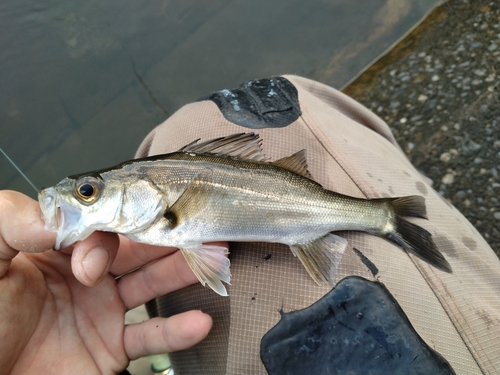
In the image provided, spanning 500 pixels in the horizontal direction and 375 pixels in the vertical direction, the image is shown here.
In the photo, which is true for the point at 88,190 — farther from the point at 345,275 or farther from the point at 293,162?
the point at 345,275

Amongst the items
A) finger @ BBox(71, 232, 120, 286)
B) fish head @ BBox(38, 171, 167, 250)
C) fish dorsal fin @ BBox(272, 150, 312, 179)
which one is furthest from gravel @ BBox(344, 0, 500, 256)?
finger @ BBox(71, 232, 120, 286)

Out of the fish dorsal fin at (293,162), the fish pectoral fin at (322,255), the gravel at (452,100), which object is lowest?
the gravel at (452,100)

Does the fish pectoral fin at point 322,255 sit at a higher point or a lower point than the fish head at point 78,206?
lower

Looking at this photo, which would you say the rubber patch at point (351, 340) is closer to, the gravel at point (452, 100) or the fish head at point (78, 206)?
the fish head at point (78, 206)

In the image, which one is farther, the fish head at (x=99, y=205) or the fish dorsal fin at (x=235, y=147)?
the fish dorsal fin at (x=235, y=147)

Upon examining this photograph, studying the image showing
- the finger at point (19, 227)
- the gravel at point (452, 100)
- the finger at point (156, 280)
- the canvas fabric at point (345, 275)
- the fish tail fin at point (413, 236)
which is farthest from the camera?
the gravel at point (452, 100)

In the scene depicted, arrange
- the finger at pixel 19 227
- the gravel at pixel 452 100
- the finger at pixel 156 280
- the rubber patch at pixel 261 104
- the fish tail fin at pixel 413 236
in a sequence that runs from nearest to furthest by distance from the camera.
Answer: the finger at pixel 19 227
the fish tail fin at pixel 413 236
the finger at pixel 156 280
the rubber patch at pixel 261 104
the gravel at pixel 452 100

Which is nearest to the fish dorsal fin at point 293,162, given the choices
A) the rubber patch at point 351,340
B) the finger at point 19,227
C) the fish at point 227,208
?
the fish at point 227,208

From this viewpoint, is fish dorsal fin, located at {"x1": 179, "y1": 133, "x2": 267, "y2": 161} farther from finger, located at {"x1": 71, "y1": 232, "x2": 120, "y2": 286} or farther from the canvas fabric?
finger, located at {"x1": 71, "y1": 232, "x2": 120, "y2": 286}
